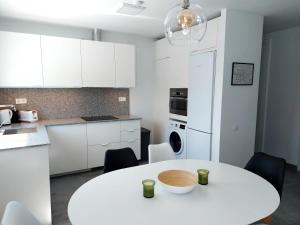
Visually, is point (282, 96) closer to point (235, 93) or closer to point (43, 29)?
point (235, 93)

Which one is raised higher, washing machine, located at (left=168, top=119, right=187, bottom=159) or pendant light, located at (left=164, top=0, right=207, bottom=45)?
pendant light, located at (left=164, top=0, right=207, bottom=45)

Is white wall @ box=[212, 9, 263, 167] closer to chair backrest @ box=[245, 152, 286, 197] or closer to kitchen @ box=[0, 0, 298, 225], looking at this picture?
kitchen @ box=[0, 0, 298, 225]

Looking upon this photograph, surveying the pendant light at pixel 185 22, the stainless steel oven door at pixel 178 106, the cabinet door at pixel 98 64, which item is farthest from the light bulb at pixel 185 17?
the cabinet door at pixel 98 64

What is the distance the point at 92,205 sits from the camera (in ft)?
4.28

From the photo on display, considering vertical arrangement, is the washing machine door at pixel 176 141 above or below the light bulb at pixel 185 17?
below

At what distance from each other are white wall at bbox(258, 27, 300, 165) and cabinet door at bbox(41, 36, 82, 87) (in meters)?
3.40

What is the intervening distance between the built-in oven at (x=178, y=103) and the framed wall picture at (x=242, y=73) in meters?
0.82

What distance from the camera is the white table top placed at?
1.18m

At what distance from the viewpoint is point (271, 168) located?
1.94 metres

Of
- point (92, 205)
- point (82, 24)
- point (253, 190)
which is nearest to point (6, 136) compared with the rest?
point (92, 205)

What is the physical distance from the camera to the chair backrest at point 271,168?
6.06ft

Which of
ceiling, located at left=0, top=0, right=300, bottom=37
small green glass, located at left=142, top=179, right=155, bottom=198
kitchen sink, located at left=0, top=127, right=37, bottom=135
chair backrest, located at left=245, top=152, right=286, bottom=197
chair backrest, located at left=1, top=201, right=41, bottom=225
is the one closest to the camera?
chair backrest, located at left=1, top=201, right=41, bottom=225

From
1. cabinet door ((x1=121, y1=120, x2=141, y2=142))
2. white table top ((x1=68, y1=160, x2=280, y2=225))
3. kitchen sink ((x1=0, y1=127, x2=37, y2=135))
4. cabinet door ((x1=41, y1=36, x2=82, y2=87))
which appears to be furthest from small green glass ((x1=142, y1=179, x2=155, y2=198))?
cabinet door ((x1=41, y1=36, x2=82, y2=87))

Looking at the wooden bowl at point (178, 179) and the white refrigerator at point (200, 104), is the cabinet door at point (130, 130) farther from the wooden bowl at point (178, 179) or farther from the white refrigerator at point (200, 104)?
the wooden bowl at point (178, 179)
